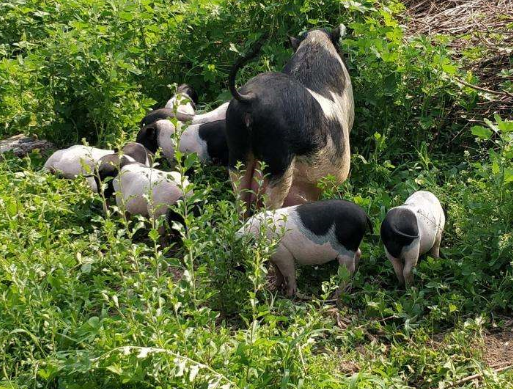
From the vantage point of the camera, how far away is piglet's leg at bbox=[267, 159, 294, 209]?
219 inches

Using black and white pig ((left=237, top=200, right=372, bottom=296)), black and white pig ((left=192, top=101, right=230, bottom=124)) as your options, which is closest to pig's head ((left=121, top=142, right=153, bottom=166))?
black and white pig ((left=192, top=101, right=230, bottom=124))

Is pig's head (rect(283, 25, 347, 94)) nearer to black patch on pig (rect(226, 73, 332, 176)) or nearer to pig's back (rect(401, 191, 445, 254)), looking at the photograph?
black patch on pig (rect(226, 73, 332, 176))

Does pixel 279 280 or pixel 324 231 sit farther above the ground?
pixel 324 231

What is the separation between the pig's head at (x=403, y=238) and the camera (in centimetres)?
511

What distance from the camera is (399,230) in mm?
5113

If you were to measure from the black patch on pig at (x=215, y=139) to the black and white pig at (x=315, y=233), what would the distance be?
5.19 ft

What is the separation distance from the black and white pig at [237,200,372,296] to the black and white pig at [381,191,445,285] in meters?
0.17

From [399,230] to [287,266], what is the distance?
68 centimetres

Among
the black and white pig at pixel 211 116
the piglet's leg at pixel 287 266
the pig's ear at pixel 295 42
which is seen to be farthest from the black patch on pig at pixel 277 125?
the black and white pig at pixel 211 116

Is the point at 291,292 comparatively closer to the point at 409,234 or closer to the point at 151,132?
the point at 409,234

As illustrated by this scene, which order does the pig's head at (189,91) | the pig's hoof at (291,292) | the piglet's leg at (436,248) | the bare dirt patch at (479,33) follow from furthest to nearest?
the pig's head at (189,91) < the bare dirt patch at (479,33) < the piglet's leg at (436,248) < the pig's hoof at (291,292)

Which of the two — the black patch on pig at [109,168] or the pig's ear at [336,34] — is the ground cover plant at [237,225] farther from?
the pig's ear at [336,34]

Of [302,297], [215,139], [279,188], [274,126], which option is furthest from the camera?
[215,139]

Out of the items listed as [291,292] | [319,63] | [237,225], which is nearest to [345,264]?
[291,292]
